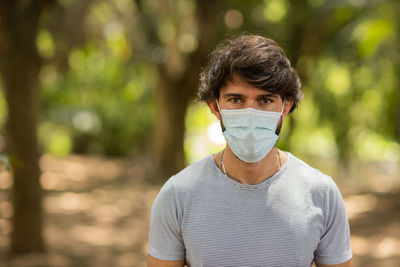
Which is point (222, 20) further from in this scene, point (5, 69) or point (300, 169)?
point (300, 169)

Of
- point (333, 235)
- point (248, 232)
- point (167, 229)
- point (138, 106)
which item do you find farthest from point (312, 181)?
point (138, 106)

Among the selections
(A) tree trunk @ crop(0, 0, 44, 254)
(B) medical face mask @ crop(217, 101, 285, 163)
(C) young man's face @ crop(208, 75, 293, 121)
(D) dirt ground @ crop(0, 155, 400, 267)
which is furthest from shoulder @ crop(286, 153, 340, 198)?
(D) dirt ground @ crop(0, 155, 400, 267)

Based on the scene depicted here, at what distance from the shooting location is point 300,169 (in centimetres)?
202

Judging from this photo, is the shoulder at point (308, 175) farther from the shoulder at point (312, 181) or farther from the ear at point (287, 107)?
the ear at point (287, 107)

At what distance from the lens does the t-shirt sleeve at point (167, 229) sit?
1.89 metres

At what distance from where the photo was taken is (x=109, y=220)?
899 centimetres

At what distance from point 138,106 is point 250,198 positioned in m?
15.1

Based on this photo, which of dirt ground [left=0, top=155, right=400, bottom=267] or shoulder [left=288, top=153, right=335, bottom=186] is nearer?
shoulder [left=288, top=153, right=335, bottom=186]

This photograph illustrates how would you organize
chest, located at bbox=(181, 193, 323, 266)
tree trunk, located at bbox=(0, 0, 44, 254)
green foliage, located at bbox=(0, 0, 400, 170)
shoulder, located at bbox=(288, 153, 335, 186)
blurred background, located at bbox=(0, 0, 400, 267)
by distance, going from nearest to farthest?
chest, located at bbox=(181, 193, 323, 266), shoulder, located at bbox=(288, 153, 335, 186), tree trunk, located at bbox=(0, 0, 44, 254), blurred background, located at bbox=(0, 0, 400, 267), green foliage, located at bbox=(0, 0, 400, 170)

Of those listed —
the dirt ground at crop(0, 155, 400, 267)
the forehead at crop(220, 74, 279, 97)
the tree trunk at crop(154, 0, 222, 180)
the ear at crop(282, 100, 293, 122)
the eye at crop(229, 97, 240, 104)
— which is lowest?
the dirt ground at crop(0, 155, 400, 267)

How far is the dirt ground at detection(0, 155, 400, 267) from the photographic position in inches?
263

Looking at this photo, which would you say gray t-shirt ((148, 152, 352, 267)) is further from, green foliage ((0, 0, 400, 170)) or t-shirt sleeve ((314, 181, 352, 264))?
green foliage ((0, 0, 400, 170))

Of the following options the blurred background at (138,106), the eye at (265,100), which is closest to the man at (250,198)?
the eye at (265,100)

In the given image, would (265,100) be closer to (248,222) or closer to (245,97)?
(245,97)
